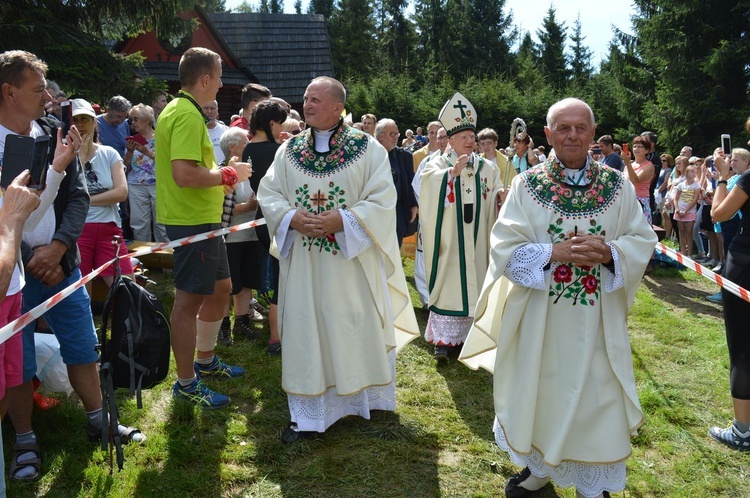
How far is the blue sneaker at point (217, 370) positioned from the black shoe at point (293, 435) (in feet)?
3.68

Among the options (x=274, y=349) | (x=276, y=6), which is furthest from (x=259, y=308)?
(x=276, y=6)

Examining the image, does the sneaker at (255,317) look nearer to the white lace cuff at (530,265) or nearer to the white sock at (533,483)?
the white sock at (533,483)

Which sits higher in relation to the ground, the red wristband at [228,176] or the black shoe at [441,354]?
the red wristband at [228,176]

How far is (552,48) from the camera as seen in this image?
47.2 m

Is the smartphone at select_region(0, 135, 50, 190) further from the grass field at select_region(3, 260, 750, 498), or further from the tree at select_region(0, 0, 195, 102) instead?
the tree at select_region(0, 0, 195, 102)

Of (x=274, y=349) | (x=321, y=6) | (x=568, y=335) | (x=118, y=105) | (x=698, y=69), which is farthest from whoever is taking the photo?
(x=321, y=6)

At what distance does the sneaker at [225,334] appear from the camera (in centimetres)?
584

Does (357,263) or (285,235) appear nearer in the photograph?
(285,235)

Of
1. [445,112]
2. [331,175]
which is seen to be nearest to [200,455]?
[331,175]

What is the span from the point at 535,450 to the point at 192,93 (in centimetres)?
297

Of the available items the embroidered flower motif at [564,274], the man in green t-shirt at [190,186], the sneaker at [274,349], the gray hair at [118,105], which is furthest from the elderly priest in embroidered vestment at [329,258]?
the gray hair at [118,105]

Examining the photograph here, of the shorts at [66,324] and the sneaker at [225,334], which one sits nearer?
the shorts at [66,324]

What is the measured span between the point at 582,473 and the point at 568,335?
70 cm

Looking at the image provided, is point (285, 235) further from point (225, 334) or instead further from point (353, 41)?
point (353, 41)
